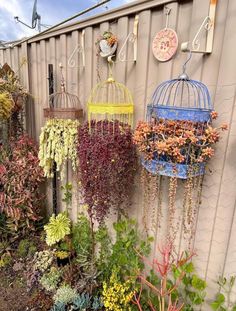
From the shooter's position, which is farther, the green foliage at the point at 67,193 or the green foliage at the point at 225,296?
the green foliage at the point at 67,193

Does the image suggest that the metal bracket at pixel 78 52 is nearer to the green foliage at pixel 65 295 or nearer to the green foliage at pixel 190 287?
the green foliage at pixel 190 287

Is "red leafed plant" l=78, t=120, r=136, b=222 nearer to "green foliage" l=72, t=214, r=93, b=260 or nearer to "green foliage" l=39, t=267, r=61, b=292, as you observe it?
"green foliage" l=72, t=214, r=93, b=260

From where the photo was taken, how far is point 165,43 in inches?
54.4

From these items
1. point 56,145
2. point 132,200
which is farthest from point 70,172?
point 132,200

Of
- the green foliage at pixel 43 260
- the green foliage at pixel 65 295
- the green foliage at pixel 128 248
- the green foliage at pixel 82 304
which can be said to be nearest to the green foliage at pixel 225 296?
the green foliage at pixel 128 248

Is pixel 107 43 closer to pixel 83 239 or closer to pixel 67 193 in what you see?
pixel 67 193

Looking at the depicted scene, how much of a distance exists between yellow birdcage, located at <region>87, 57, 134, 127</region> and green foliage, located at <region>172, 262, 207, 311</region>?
Answer: 1.06m

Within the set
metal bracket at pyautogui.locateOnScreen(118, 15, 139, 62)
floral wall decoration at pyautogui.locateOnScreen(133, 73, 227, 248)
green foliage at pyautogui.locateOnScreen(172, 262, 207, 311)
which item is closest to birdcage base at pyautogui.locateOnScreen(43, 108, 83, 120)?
metal bracket at pyautogui.locateOnScreen(118, 15, 139, 62)

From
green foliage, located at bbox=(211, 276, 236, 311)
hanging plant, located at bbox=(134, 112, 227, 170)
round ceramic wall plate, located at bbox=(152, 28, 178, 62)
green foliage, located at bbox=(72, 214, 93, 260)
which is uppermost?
round ceramic wall plate, located at bbox=(152, 28, 178, 62)

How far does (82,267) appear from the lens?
2.19m

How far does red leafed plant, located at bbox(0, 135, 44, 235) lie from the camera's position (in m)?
2.31

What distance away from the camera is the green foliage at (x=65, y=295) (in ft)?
6.21

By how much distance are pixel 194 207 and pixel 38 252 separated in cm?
181

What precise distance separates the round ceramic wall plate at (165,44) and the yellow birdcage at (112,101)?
33cm
